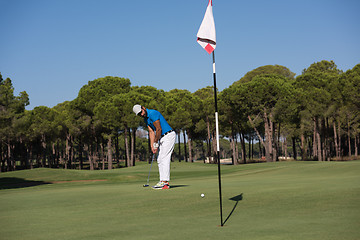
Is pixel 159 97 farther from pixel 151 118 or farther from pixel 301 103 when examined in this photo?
pixel 151 118

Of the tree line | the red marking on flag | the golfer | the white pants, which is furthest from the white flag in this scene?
the tree line

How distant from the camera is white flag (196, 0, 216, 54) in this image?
777cm

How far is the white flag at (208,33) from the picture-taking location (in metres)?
7.77

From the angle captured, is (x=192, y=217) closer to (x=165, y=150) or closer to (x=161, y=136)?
(x=165, y=150)

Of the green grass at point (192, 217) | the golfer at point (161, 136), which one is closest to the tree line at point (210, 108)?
the golfer at point (161, 136)

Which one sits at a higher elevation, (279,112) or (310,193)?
(279,112)

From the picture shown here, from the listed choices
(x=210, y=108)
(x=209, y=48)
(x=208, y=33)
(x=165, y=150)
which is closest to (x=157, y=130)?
(x=165, y=150)

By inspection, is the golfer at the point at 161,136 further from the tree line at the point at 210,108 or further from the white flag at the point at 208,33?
the tree line at the point at 210,108

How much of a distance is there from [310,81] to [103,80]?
31.1 meters

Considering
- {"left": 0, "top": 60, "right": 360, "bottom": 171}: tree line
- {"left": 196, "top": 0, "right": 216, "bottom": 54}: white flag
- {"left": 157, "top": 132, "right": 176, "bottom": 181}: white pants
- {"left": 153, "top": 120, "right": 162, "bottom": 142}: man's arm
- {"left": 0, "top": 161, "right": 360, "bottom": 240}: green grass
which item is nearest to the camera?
{"left": 0, "top": 161, "right": 360, "bottom": 240}: green grass

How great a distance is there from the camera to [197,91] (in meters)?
81.1

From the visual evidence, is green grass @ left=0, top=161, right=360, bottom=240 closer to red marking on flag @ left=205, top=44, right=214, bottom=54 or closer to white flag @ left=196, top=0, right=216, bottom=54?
red marking on flag @ left=205, top=44, right=214, bottom=54

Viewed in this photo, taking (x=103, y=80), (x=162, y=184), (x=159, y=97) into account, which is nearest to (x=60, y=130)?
(x=103, y=80)

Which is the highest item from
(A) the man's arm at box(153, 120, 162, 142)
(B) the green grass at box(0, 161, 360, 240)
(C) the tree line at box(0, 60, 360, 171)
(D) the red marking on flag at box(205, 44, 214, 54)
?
(C) the tree line at box(0, 60, 360, 171)
